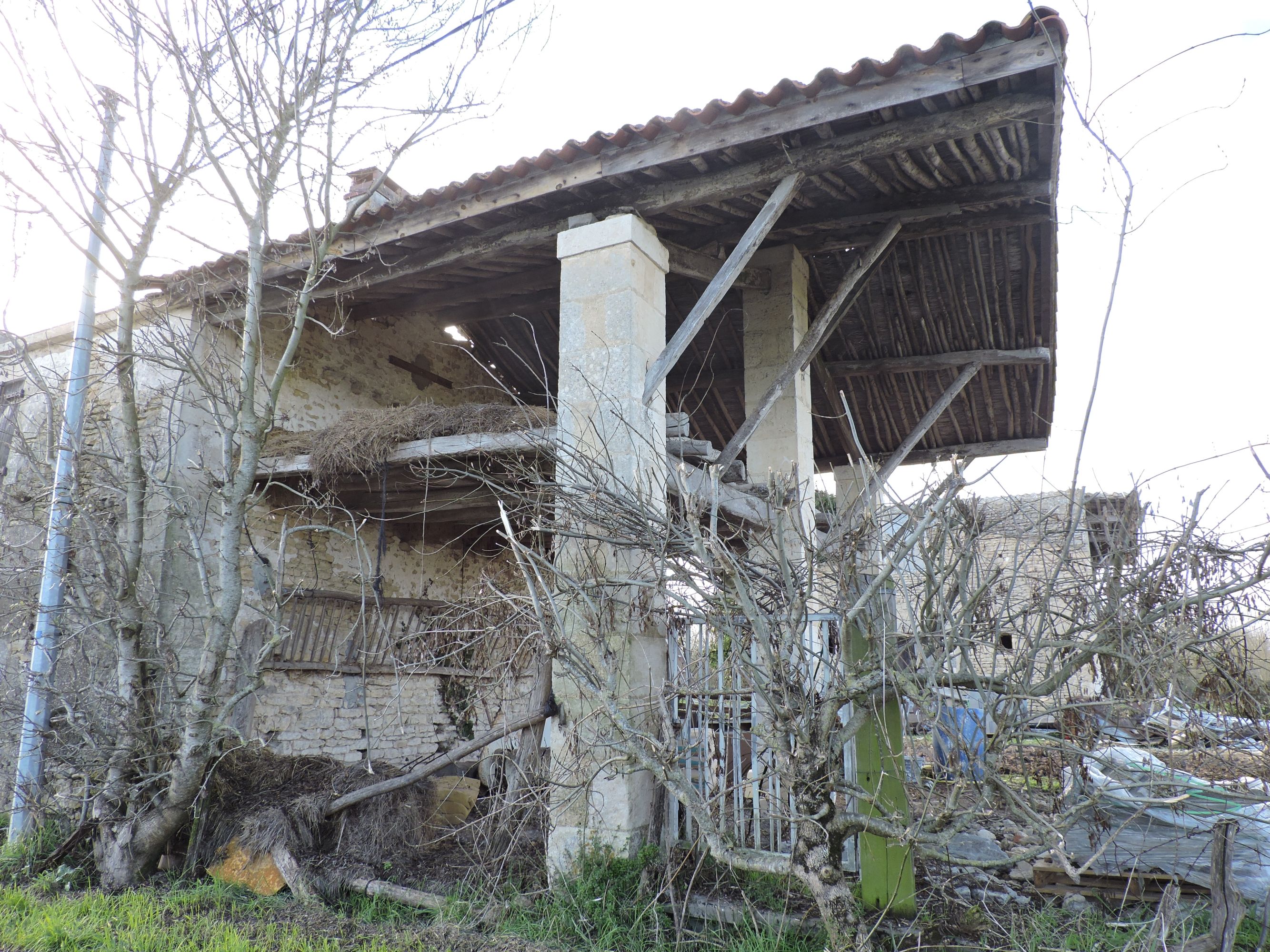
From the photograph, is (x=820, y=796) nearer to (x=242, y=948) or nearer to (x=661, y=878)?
(x=661, y=878)

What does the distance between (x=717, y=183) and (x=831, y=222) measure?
124 centimetres

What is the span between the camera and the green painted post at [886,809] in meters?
3.97

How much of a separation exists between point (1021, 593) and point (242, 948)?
4.22 m

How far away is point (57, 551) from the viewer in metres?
6.46

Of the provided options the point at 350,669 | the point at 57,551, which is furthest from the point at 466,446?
the point at 350,669

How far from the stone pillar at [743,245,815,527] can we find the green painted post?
3.50m

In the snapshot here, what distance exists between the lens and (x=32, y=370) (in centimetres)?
633

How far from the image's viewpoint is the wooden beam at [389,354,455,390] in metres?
9.91

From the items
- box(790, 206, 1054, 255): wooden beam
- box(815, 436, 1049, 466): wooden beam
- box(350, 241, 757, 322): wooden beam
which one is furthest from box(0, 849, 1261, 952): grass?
box(815, 436, 1049, 466): wooden beam

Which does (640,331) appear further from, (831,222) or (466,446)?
(831,222)

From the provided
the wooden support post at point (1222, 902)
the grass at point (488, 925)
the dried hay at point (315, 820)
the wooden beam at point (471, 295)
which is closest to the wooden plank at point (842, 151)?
the wooden beam at point (471, 295)

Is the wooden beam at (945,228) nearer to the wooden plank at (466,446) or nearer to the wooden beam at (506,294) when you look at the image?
the wooden beam at (506,294)

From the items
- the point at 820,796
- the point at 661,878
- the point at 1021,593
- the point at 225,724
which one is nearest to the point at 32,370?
the point at 225,724

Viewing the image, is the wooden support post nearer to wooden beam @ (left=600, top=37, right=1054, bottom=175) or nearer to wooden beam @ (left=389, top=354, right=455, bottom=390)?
wooden beam @ (left=600, top=37, right=1054, bottom=175)
